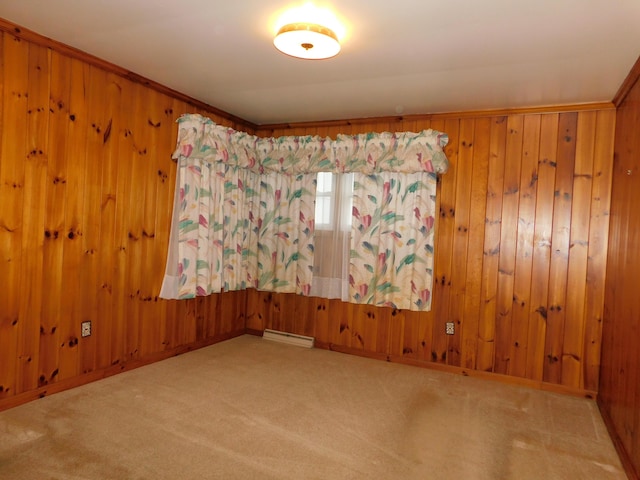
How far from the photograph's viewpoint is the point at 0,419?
2438mm

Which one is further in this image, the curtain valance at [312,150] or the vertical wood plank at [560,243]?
the curtain valance at [312,150]

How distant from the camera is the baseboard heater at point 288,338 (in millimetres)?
4312

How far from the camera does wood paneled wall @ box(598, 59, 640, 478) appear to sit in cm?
228

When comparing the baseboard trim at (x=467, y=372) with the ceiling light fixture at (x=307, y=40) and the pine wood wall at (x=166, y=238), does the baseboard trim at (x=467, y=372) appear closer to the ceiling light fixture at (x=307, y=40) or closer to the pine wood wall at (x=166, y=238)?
the pine wood wall at (x=166, y=238)

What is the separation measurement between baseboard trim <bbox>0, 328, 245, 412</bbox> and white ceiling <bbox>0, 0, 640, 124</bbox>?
7.28 ft

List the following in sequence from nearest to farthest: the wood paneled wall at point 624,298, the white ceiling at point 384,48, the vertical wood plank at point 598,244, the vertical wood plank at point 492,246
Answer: the white ceiling at point 384,48
the wood paneled wall at point 624,298
the vertical wood plank at point 598,244
the vertical wood plank at point 492,246

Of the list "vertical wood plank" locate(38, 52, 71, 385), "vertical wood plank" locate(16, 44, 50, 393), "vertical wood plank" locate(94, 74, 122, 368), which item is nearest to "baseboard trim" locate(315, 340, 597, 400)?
"vertical wood plank" locate(94, 74, 122, 368)

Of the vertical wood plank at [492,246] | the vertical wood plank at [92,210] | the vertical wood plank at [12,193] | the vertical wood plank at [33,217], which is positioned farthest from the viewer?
the vertical wood plank at [492,246]

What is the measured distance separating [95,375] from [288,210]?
7.30 feet

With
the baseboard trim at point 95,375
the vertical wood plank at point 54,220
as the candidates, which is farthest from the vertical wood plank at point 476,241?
the vertical wood plank at point 54,220

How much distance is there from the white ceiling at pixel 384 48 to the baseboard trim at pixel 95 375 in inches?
87.3

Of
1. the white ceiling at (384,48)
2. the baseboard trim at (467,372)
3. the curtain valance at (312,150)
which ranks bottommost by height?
the baseboard trim at (467,372)

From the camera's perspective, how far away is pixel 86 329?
3010 millimetres

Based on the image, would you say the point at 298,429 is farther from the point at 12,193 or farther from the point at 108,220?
the point at 12,193
